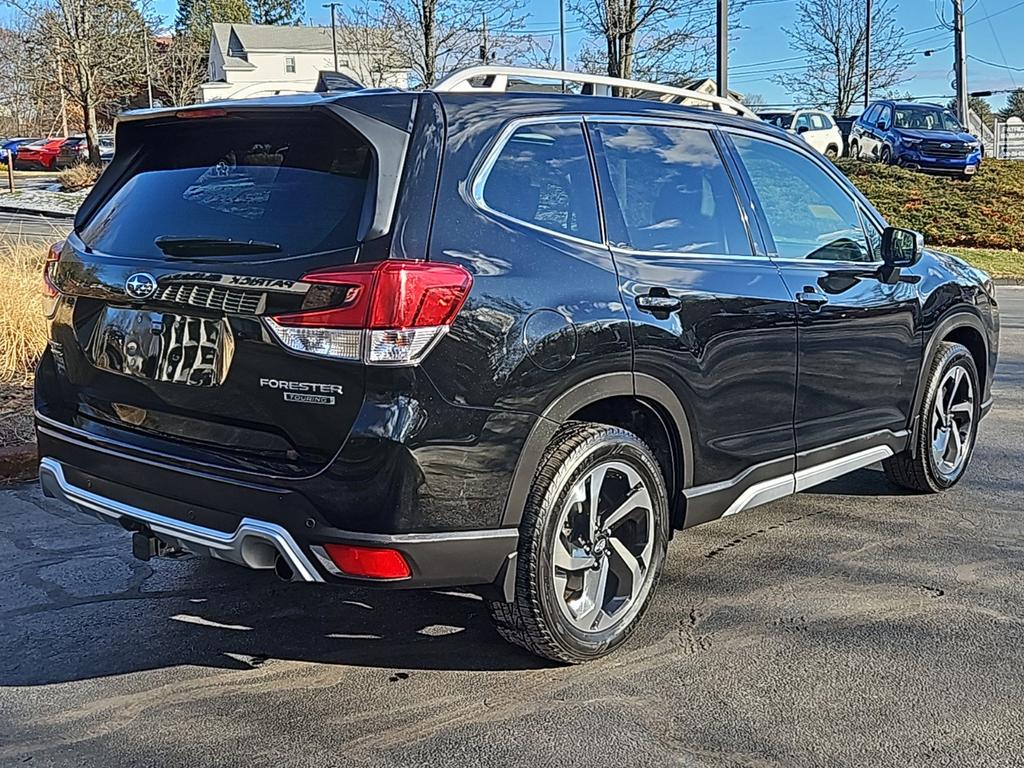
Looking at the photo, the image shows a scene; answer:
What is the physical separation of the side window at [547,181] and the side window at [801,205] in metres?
1.03

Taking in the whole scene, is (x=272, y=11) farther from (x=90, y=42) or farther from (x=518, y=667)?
(x=518, y=667)

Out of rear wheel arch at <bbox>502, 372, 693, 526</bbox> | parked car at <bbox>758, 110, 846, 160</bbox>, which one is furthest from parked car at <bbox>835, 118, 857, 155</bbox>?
rear wheel arch at <bbox>502, 372, 693, 526</bbox>

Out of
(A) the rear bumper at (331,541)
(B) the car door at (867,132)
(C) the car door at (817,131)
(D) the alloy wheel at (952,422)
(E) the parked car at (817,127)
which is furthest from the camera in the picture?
(E) the parked car at (817,127)

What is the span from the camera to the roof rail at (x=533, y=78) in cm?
359

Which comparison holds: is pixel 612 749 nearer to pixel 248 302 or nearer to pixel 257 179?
pixel 248 302

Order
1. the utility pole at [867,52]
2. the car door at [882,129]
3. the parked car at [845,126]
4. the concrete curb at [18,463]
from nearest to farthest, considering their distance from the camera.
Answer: the concrete curb at [18,463], the car door at [882,129], the parked car at [845,126], the utility pole at [867,52]

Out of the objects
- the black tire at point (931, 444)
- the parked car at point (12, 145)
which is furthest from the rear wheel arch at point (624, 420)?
the parked car at point (12, 145)

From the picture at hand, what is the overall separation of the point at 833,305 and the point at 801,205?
521 mm

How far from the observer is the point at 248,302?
3168 millimetres

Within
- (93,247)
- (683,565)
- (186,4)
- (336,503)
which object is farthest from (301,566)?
(186,4)

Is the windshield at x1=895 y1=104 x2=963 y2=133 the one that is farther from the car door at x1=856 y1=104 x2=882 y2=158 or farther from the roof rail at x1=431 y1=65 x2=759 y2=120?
the roof rail at x1=431 y1=65 x2=759 y2=120

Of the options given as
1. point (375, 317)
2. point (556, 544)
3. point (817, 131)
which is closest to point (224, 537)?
point (375, 317)

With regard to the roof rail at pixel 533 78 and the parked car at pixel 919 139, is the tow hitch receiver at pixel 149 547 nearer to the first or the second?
the roof rail at pixel 533 78

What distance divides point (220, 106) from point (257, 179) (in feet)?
1.02
